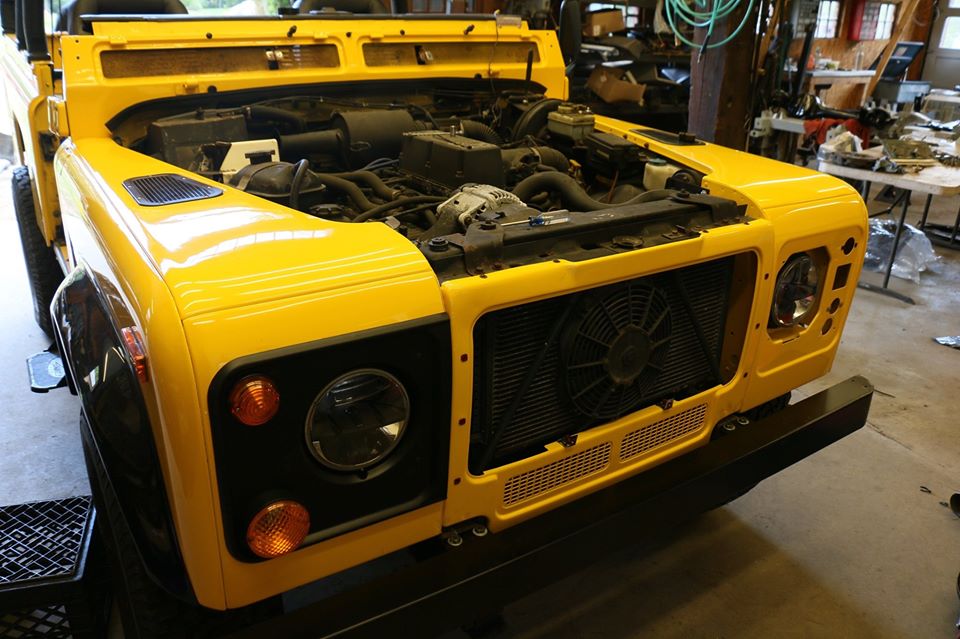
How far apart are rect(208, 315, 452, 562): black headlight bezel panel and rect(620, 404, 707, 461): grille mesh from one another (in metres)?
0.53

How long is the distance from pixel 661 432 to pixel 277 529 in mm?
966

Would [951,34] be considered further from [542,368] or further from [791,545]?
[542,368]

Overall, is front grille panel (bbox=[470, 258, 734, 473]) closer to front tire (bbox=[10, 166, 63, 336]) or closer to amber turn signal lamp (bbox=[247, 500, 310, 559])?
amber turn signal lamp (bbox=[247, 500, 310, 559])

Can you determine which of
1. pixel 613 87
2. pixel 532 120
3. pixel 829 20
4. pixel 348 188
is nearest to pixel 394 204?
pixel 348 188

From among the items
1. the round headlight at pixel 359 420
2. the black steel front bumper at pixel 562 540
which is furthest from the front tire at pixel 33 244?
the round headlight at pixel 359 420

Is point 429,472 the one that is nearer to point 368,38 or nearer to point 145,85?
point 145,85

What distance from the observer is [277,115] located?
247 cm

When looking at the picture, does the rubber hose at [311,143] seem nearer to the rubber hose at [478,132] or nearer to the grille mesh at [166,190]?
the rubber hose at [478,132]

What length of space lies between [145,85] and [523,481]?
1.78 m

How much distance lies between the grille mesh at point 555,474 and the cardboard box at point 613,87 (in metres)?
5.90

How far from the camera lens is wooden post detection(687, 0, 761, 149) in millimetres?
4430

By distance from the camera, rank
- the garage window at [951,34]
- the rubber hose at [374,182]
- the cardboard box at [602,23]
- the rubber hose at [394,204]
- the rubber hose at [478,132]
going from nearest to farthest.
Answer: the rubber hose at [394,204], the rubber hose at [374,182], the rubber hose at [478,132], the cardboard box at [602,23], the garage window at [951,34]

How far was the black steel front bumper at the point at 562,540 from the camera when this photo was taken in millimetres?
1307

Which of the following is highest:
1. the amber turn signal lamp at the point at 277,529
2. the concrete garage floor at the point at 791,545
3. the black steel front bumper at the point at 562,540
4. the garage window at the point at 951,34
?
the garage window at the point at 951,34
